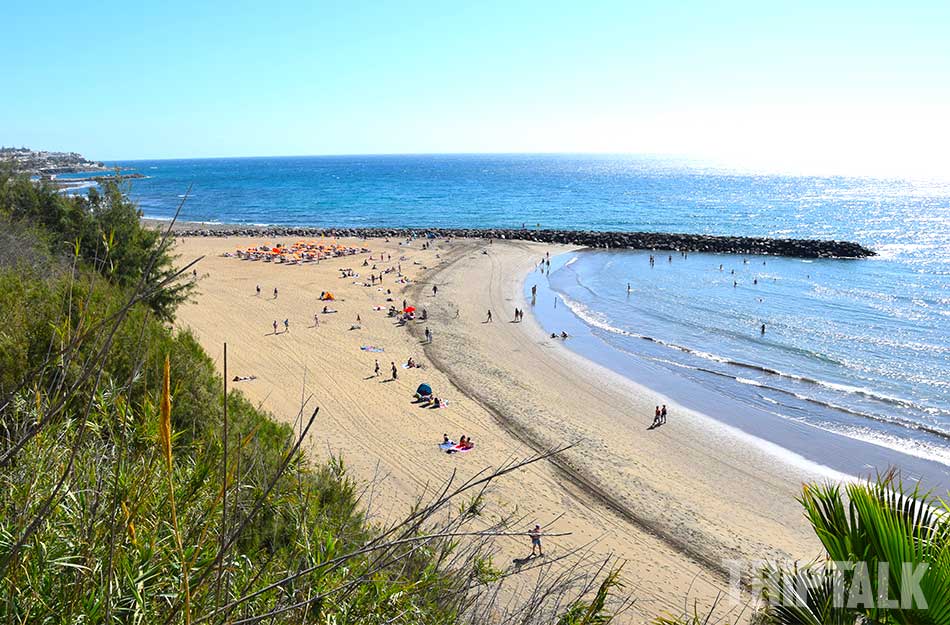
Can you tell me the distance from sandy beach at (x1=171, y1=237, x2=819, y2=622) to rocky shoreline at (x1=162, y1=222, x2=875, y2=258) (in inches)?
1101

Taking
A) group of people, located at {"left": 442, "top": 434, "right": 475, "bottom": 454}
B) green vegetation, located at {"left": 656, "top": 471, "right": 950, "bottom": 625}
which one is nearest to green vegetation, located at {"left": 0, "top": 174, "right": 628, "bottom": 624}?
green vegetation, located at {"left": 656, "top": 471, "right": 950, "bottom": 625}

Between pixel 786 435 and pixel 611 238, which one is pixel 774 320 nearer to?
pixel 786 435

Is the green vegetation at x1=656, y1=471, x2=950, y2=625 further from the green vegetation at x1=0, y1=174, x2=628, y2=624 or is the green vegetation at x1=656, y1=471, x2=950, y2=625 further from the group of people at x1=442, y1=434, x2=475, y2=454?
the group of people at x1=442, y1=434, x2=475, y2=454

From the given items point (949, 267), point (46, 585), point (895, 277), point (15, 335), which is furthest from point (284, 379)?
point (949, 267)

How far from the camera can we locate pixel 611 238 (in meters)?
61.1

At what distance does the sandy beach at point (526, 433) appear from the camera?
502 inches

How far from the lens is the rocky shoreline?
5638 cm

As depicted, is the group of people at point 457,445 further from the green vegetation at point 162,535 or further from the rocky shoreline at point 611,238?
the rocky shoreline at point 611,238

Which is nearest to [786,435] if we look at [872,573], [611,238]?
[872,573]

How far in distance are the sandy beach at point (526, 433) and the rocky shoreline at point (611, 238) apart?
91.8 ft

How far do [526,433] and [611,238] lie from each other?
46.5m

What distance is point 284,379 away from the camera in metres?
21.5

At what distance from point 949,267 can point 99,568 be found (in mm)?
62678

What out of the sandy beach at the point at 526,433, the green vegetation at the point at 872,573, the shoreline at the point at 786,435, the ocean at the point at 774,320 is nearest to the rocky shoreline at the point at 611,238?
the ocean at the point at 774,320
